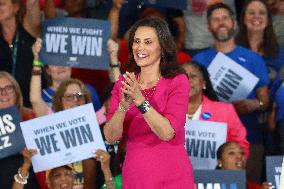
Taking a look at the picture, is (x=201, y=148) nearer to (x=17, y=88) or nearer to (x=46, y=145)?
(x=46, y=145)

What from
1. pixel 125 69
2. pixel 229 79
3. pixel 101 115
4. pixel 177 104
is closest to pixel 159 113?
pixel 177 104

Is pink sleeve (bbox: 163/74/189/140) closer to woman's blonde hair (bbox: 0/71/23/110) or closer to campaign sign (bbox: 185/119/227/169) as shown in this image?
campaign sign (bbox: 185/119/227/169)

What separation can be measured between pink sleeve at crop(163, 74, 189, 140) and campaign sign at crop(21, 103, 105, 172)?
2.34m

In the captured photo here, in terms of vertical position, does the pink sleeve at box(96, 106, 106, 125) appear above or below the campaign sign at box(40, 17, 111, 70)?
below

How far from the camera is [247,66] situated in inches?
322

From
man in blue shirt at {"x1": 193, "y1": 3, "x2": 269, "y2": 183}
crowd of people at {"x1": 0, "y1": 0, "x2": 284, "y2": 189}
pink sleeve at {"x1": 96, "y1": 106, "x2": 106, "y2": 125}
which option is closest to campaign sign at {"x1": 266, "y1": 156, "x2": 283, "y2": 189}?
crowd of people at {"x1": 0, "y1": 0, "x2": 284, "y2": 189}

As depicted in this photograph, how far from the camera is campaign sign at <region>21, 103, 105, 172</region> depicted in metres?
7.04

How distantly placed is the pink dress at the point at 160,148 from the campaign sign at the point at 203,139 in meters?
2.52

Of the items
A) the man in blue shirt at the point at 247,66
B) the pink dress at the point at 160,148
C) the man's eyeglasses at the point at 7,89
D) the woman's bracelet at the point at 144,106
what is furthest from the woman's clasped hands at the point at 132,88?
the man in blue shirt at the point at 247,66

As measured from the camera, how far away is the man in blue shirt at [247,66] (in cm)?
798

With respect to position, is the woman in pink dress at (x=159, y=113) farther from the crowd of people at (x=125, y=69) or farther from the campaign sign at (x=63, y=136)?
the campaign sign at (x=63, y=136)

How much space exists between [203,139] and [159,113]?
8.99ft

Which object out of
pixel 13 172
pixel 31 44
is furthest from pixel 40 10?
pixel 13 172

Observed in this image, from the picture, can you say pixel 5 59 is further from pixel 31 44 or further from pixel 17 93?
pixel 17 93
